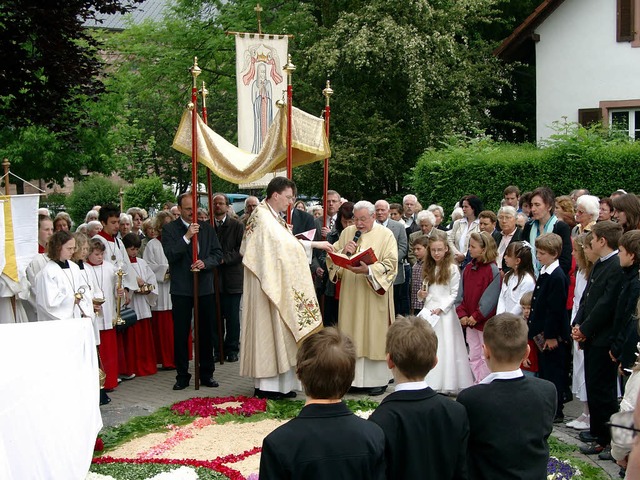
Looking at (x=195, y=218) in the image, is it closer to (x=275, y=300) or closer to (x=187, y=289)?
(x=187, y=289)

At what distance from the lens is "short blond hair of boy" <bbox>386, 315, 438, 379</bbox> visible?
4.23 metres

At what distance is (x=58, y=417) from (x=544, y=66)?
20128 millimetres

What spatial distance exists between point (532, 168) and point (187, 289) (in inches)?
378

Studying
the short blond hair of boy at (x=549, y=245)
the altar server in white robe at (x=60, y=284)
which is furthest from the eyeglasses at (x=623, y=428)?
the altar server in white robe at (x=60, y=284)

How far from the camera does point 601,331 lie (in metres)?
7.23

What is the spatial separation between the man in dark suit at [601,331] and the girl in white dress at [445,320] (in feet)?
7.06

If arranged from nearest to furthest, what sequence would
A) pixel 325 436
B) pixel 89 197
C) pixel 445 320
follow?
1. pixel 325 436
2. pixel 445 320
3. pixel 89 197

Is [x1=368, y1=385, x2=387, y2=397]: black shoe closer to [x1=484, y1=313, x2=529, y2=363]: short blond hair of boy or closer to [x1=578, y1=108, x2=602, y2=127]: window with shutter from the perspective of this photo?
[x1=484, y1=313, x2=529, y2=363]: short blond hair of boy

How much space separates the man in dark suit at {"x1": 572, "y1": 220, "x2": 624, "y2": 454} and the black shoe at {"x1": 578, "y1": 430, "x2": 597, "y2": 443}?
0.07ft

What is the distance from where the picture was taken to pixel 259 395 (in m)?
9.41

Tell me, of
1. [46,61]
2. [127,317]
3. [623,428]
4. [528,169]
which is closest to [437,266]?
[127,317]

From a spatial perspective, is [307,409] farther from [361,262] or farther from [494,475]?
[361,262]

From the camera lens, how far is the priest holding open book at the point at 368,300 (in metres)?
9.66

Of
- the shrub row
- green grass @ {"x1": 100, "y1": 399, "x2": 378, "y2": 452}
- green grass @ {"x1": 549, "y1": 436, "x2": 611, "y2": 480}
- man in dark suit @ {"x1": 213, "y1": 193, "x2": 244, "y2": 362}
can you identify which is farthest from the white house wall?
green grass @ {"x1": 549, "y1": 436, "x2": 611, "y2": 480}
